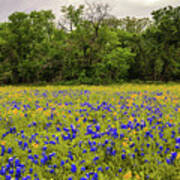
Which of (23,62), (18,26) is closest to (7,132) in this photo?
(23,62)

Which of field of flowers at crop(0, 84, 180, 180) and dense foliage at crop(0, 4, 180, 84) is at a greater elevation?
dense foliage at crop(0, 4, 180, 84)

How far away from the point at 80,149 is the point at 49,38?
99.9ft

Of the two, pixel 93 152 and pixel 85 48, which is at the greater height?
pixel 85 48

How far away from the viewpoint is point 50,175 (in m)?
3.01

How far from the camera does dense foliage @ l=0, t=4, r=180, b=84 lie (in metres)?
24.9

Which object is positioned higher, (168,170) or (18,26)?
(18,26)

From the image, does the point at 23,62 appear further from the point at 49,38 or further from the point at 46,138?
the point at 46,138

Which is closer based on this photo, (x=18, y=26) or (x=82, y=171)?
(x=82, y=171)

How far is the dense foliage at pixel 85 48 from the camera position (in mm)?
24922

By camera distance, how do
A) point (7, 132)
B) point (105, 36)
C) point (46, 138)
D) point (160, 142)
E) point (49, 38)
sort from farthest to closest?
point (49, 38) < point (105, 36) < point (7, 132) < point (46, 138) < point (160, 142)

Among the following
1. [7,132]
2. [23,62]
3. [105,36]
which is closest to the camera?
[7,132]

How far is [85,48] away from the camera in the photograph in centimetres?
2528

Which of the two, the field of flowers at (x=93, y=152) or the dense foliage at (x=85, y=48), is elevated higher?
the dense foliage at (x=85, y=48)

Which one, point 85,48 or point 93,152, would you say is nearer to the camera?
point 93,152
